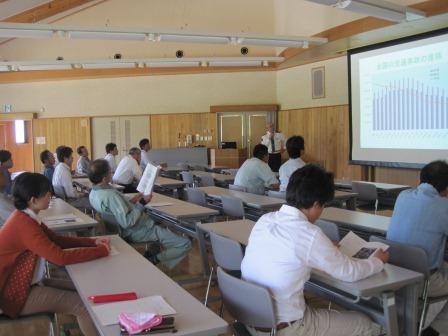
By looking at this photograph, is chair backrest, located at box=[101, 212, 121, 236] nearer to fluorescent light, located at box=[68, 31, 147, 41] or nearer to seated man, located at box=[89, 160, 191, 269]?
seated man, located at box=[89, 160, 191, 269]

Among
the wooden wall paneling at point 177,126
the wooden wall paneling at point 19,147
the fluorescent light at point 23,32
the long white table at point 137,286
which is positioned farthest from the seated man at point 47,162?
the wooden wall paneling at point 19,147

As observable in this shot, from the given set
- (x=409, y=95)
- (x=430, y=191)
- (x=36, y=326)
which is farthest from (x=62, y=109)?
(x=430, y=191)

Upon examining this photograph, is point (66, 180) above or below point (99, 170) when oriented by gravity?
below

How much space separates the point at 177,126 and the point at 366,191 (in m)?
8.78

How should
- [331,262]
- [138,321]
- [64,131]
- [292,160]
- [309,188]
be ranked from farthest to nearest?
[64,131], [292,160], [309,188], [331,262], [138,321]

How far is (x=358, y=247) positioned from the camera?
264 cm

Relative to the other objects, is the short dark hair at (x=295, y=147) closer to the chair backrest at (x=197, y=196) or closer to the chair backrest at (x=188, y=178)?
the chair backrest at (x=197, y=196)

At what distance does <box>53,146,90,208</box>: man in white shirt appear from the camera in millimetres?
6820

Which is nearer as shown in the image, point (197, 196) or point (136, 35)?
point (197, 196)

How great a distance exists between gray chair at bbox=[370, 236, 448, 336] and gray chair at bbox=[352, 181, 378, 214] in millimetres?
3177

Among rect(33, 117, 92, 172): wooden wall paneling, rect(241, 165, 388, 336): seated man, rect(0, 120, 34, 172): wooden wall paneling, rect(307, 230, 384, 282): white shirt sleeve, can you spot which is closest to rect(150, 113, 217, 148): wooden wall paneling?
rect(33, 117, 92, 172): wooden wall paneling

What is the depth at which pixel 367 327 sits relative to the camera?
7.73 feet

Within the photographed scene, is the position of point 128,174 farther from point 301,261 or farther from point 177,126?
point 301,261

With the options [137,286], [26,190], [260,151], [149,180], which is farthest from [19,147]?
[137,286]
